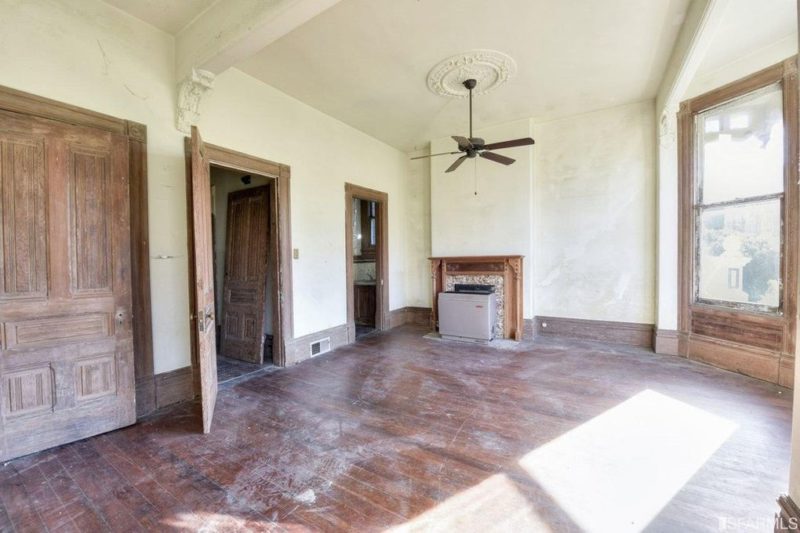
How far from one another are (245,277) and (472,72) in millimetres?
3943

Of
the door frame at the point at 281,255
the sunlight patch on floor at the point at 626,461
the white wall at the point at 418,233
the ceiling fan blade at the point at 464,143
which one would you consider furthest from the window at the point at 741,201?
the door frame at the point at 281,255

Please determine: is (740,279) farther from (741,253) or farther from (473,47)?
(473,47)

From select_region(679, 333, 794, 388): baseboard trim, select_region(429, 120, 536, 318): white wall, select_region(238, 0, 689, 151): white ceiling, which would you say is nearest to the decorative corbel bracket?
select_region(238, 0, 689, 151): white ceiling

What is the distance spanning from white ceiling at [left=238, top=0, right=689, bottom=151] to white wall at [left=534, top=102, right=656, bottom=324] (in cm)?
42

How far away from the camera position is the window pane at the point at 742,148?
3469 mm

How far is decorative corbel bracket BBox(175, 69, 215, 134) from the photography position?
2980mm

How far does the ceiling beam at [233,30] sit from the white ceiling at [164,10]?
0.16ft

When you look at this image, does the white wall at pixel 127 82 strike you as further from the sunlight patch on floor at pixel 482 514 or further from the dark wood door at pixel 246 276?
the sunlight patch on floor at pixel 482 514

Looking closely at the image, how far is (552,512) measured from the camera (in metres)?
1.73

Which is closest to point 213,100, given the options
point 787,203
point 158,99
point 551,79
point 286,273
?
point 158,99

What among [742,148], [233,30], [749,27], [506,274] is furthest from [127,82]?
[742,148]

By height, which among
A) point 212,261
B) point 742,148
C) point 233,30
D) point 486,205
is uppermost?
point 233,30

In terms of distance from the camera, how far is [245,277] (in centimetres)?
452

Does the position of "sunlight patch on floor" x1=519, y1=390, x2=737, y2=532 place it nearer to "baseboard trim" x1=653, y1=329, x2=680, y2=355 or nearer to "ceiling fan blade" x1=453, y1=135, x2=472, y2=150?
"baseboard trim" x1=653, y1=329, x2=680, y2=355
